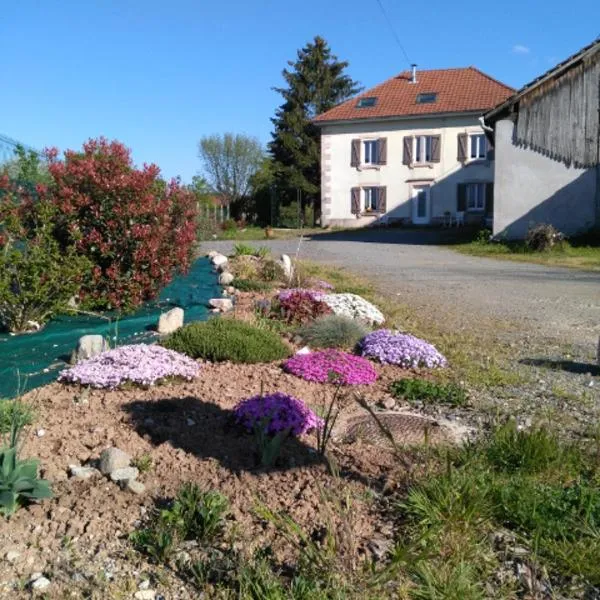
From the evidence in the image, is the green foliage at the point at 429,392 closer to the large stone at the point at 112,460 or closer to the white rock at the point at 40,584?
the large stone at the point at 112,460

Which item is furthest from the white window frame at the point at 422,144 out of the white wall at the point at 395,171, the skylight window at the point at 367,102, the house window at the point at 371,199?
the skylight window at the point at 367,102

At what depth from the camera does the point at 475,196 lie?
36.3m

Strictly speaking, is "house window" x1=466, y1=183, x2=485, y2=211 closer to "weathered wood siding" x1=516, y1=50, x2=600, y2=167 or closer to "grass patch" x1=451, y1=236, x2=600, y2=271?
"grass patch" x1=451, y1=236, x2=600, y2=271

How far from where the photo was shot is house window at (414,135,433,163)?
36.8 metres

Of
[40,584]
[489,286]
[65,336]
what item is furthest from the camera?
[489,286]

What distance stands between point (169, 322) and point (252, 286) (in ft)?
10.1

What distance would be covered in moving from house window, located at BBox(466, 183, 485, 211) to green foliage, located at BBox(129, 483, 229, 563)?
115 ft

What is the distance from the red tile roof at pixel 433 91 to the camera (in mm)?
36000

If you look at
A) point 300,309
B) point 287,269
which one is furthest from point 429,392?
point 287,269

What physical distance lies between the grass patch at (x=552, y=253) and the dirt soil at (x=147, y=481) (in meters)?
14.1

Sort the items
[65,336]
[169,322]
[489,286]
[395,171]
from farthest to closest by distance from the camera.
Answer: [395,171]
[489,286]
[169,322]
[65,336]

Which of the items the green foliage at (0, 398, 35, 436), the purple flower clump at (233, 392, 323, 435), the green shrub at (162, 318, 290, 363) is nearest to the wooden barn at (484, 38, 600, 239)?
the green shrub at (162, 318, 290, 363)

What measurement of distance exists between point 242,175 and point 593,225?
39.3 meters

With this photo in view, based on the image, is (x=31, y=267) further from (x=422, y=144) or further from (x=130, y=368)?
Answer: (x=422, y=144)
